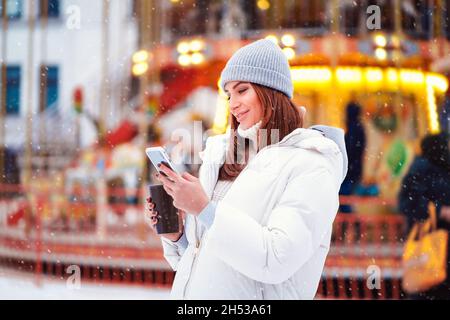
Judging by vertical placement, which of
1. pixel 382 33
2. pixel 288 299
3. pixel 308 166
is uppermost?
pixel 382 33

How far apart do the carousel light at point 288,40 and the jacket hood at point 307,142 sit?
4.90 metres

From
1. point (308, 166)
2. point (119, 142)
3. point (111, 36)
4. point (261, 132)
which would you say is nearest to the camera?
point (308, 166)

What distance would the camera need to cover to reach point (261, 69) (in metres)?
1.40

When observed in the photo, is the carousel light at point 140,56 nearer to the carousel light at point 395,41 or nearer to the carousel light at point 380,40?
the carousel light at point 380,40

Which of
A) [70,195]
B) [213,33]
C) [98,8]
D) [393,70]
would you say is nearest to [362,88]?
[393,70]

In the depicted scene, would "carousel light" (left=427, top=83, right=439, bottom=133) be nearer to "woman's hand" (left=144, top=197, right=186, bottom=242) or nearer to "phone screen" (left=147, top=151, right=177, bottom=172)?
"woman's hand" (left=144, top=197, right=186, bottom=242)

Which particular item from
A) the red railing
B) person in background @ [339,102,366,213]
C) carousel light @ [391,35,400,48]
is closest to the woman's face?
the red railing

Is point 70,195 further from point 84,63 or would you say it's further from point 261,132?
point 84,63

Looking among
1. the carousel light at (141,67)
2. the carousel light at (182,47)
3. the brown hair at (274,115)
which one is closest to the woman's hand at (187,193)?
the brown hair at (274,115)

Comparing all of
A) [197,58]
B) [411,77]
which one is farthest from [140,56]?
[411,77]

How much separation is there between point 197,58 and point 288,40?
103 cm

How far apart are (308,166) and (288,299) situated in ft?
0.87

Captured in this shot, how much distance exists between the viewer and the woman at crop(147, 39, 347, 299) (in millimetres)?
1255

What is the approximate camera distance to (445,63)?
6.35m
